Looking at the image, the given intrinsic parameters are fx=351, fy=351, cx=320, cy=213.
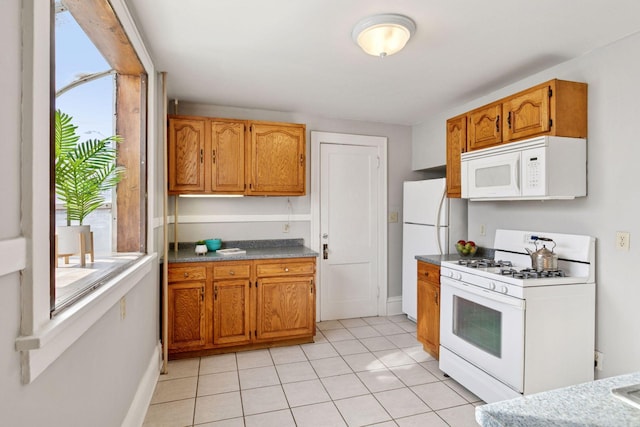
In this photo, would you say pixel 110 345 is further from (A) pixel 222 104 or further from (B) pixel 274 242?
(A) pixel 222 104

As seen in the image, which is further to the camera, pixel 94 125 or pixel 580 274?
pixel 580 274

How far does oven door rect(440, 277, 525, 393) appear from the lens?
2.18m

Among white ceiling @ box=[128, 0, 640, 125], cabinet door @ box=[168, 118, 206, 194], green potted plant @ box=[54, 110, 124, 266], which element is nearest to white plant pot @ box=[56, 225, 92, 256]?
green potted plant @ box=[54, 110, 124, 266]

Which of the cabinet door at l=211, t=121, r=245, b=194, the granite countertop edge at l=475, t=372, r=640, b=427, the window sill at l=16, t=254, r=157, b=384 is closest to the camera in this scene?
the granite countertop edge at l=475, t=372, r=640, b=427

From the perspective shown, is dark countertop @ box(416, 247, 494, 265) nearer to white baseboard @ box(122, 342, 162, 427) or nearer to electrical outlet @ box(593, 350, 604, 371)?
electrical outlet @ box(593, 350, 604, 371)

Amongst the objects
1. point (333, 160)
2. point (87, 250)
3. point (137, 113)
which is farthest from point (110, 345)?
point (333, 160)

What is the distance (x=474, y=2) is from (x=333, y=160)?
2.49 meters

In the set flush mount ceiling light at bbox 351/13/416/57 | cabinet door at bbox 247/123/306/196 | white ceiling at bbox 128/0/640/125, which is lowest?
cabinet door at bbox 247/123/306/196

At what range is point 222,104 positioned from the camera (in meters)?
3.72

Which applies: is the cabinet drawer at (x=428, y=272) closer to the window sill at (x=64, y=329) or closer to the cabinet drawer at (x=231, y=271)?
the cabinet drawer at (x=231, y=271)

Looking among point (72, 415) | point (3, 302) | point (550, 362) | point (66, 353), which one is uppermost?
point (3, 302)

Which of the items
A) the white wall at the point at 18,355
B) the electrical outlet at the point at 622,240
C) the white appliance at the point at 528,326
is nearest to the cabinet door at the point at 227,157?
the white wall at the point at 18,355

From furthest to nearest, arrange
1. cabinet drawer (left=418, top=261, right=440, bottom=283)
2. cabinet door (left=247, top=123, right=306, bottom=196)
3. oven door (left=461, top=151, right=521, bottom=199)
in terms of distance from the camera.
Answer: cabinet door (left=247, top=123, right=306, bottom=196)
cabinet drawer (left=418, top=261, right=440, bottom=283)
oven door (left=461, top=151, right=521, bottom=199)

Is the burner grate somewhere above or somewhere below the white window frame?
below
